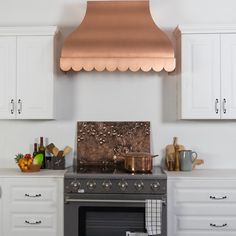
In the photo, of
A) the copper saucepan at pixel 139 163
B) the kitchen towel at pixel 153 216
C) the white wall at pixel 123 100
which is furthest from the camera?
the white wall at pixel 123 100

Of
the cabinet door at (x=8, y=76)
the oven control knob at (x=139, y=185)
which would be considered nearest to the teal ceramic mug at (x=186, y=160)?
the oven control knob at (x=139, y=185)

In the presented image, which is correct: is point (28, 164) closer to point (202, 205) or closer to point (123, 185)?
point (123, 185)

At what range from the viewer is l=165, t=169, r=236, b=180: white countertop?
10.7 feet

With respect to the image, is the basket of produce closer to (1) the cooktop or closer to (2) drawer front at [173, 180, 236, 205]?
(1) the cooktop

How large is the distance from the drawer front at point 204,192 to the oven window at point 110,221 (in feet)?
1.22

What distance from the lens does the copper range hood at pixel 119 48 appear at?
340 centimetres

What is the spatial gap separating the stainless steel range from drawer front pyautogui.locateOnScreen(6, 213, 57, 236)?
19 cm

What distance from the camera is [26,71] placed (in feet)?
11.8

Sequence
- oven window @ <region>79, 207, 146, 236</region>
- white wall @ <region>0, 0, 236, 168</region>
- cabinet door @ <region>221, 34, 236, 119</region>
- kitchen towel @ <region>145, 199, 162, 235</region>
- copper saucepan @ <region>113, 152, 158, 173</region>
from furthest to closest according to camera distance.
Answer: white wall @ <region>0, 0, 236, 168</region>
cabinet door @ <region>221, 34, 236, 119</region>
copper saucepan @ <region>113, 152, 158, 173</region>
oven window @ <region>79, 207, 146, 236</region>
kitchen towel @ <region>145, 199, 162, 235</region>

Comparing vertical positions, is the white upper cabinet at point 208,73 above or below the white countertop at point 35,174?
above

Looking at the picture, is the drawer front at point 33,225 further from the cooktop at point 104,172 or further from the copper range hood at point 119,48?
the copper range hood at point 119,48

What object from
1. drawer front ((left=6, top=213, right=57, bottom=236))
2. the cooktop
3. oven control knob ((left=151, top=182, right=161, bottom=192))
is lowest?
drawer front ((left=6, top=213, right=57, bottom=236))

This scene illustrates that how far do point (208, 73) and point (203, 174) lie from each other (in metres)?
0.91

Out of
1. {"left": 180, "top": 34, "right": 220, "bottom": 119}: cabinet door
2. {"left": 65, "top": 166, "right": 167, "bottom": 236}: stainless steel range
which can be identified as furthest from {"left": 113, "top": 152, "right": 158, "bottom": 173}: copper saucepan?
{"left": 180, "top": 34, "right": 220, "bottom": 119}: cabinet door
